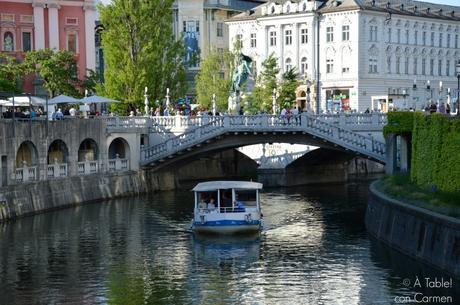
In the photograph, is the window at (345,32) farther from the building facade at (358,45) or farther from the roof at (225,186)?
the roof at (225,186)

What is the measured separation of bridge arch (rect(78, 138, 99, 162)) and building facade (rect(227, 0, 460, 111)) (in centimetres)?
4275

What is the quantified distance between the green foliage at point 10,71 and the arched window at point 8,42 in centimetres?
271

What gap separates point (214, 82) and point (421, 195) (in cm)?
6501

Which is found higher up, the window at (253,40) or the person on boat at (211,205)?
the window at (253,40)

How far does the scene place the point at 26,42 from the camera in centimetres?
10825

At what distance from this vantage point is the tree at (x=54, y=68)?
3999 inches

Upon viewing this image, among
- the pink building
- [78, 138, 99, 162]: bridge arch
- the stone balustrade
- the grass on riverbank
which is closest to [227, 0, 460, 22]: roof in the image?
the pink building

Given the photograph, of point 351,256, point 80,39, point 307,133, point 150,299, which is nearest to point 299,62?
point 80,39

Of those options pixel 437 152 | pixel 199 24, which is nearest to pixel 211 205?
pixel 437 152

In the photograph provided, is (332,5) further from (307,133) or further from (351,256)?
(351,256)

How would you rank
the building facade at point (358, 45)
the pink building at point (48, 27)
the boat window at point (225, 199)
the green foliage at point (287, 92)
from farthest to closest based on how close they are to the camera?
1. the building facade at point (358, 45)
2. the green foliage at point (287, 92)
3. the pink building at point (48, 27)
4. the boat window at point (225, 199)

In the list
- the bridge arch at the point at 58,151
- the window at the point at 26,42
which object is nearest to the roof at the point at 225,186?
the bridge arch at the point at 58,151

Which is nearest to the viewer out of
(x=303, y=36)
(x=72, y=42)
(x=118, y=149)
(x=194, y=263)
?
(x=194, y=263)

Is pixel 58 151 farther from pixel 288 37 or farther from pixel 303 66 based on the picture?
pixel 288 37
